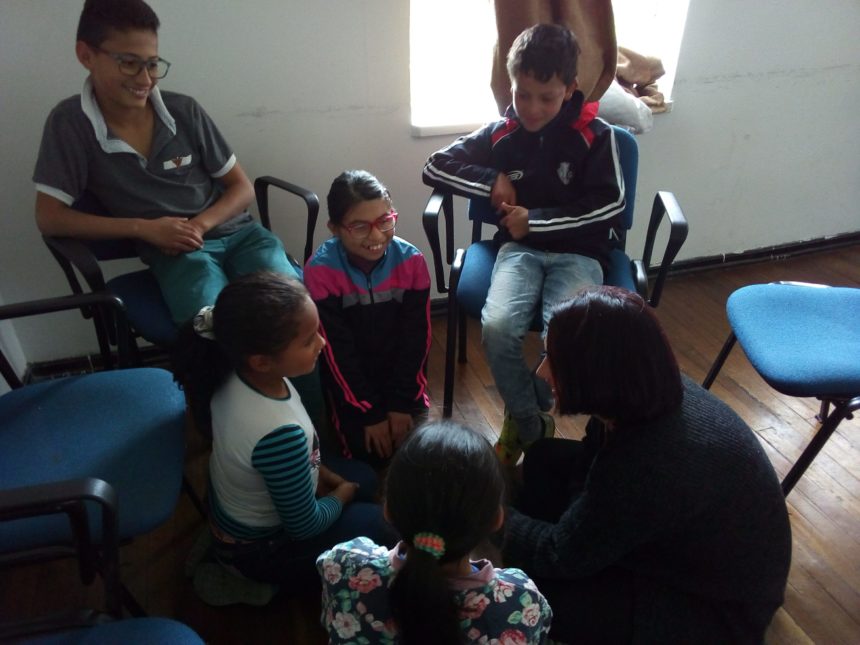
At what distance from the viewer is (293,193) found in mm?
1785

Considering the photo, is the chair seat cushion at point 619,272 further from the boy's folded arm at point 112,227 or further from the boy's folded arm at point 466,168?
the boy's folded arm at point 112,227

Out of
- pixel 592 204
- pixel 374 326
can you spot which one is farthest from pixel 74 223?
pixel 592 204

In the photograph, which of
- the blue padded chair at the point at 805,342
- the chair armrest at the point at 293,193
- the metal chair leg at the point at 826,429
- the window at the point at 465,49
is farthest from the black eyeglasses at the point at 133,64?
the metal chair leg at the point at 826,429

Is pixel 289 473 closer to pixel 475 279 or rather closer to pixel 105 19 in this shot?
pixel 475 279

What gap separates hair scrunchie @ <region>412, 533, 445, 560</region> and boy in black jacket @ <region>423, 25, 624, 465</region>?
0.89 m

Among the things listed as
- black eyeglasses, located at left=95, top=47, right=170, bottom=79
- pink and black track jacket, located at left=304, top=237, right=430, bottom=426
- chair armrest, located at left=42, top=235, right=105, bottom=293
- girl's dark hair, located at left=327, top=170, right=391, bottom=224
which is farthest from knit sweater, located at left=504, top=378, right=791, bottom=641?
black eyeglasses, located at left=95, top=47, right=170, bottom=79

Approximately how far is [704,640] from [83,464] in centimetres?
Answer: 113

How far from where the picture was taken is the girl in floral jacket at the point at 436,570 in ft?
2.28

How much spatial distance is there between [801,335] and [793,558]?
0.56 m

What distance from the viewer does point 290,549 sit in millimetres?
1241

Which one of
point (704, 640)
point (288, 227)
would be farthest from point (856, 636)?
point (288, 227)

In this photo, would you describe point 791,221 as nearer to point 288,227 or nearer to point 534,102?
point 534,102

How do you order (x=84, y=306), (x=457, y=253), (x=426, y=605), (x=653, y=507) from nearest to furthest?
(x=426, y=605)
(x=653, y=507)
(x=84, y=306)
(x=457, y=253)

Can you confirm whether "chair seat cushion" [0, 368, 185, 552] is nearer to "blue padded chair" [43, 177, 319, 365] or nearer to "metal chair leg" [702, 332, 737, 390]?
"blue padded chair" [43, 177, 319, 365]
